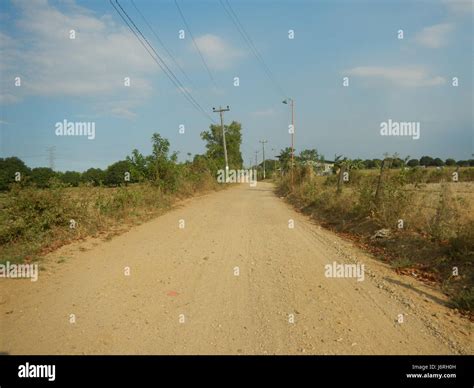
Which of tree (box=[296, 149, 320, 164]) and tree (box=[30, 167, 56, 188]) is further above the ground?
tree (box=[296, 149, 320, 164])

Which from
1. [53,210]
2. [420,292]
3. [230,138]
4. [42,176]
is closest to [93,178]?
[42,176]

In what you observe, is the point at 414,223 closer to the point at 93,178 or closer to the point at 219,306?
the point at 219,306

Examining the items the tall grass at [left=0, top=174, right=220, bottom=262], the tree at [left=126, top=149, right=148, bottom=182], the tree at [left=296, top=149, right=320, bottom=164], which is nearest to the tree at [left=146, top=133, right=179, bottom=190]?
the tree at [left=126, top=149, right=148, bottom=182]

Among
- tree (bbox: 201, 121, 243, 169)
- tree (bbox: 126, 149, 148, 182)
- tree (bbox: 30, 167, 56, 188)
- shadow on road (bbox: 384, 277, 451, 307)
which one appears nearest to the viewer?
shadow on road (bbox: 384, 277, 451, 307)

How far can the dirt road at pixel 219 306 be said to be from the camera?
3535 millimetres

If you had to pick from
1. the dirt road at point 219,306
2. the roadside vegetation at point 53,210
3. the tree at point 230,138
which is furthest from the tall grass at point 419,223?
the tree at point 230,138

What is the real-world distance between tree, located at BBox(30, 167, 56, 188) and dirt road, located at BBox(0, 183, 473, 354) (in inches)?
93.2

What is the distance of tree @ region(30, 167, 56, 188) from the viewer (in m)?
8.65

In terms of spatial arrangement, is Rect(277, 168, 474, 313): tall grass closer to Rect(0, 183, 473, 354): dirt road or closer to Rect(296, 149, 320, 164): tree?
Rect(0, 183, 473, 354): dirt road

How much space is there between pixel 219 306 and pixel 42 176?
7.46m

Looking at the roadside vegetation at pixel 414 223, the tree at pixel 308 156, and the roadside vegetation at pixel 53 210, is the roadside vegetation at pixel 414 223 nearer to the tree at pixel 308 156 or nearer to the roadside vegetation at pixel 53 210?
the roadside vegetation at pixel 53 210

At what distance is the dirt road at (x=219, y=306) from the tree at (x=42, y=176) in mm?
2368
